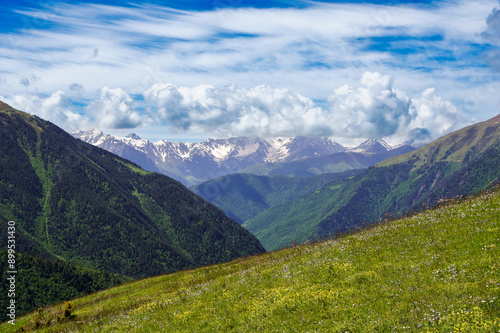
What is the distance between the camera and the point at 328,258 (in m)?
22.6

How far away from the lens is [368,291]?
15.5 metres

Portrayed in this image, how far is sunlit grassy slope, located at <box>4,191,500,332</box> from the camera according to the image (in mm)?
12203

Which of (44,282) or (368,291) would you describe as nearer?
(368,291)

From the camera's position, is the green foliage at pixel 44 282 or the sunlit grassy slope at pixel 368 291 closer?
the sunlit grassy slope at pixel 368 291

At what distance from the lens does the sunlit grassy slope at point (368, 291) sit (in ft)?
40.0

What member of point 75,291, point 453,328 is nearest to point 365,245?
point 453,328

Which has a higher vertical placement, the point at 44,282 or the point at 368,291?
the point at 368,291

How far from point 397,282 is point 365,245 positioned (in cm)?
772

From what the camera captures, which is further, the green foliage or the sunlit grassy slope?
the green foliage

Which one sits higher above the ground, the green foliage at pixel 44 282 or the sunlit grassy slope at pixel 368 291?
the sunlit grassy slope at pixel 368 291

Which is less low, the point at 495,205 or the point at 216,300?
the point at 495,205

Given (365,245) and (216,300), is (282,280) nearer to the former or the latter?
(216,300)

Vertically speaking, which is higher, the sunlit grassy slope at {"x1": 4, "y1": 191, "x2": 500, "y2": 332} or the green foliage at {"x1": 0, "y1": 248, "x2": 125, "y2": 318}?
the sunlit grassy slope at {"x1": 4, "y1": 191, "x2": 500, "y2": 332}

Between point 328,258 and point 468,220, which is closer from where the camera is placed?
point 468,220
